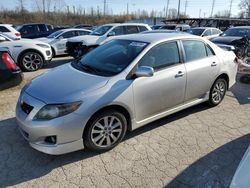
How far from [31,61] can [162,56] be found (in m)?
5.96

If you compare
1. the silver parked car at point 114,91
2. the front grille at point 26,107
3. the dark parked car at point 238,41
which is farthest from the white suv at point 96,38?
the front grille at point 26,107

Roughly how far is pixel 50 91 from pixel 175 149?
1962 mm

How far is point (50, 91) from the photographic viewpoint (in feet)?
10.5

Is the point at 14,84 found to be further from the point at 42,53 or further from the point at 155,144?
the point at 155,144

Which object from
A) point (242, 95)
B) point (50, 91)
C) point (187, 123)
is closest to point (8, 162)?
point (50, 91)

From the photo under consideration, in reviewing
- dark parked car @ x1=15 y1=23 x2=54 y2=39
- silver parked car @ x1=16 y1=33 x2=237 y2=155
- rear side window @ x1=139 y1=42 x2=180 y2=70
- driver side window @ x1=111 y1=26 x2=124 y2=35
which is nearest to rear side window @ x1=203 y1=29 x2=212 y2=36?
driver side window @ x1=111 y1=26 x2=124 y2=35

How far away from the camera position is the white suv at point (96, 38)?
1007 cm

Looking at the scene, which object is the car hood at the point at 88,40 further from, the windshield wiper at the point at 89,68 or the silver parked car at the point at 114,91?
the windshield wiper at the point at 89,68

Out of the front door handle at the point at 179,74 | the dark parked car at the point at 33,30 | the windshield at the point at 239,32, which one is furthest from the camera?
the dark parked car at the point at 33,30

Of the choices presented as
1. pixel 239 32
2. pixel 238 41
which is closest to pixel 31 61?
pixel 238 41

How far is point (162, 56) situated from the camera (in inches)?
154

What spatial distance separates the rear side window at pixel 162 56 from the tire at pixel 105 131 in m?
0.91

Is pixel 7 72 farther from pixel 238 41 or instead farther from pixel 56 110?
pixel 238 41

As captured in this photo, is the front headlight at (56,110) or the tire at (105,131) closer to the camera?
the front headlight at (56,110)
